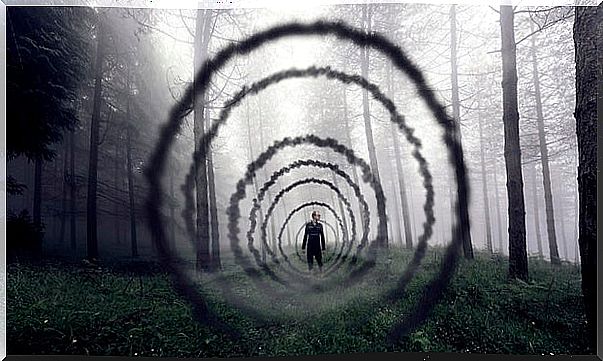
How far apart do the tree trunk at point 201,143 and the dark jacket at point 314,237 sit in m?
1.03

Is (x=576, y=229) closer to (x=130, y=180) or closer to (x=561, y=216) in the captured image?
(x=561, y=216)

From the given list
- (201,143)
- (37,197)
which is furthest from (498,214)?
(37,197)

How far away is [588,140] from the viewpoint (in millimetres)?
4688

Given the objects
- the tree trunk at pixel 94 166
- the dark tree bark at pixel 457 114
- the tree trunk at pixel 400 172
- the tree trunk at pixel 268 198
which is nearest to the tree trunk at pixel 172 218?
the tree trunk at pixel 94 166

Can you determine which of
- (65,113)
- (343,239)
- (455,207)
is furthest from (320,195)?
(65,113)

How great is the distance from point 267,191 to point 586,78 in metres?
3.42

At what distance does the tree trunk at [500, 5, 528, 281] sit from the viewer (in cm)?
487

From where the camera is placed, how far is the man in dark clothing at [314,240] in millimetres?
4848

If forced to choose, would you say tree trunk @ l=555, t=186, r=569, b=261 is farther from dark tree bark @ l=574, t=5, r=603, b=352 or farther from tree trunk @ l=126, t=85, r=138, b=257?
tree trunk @ l=126, t=85, r=138, b=257

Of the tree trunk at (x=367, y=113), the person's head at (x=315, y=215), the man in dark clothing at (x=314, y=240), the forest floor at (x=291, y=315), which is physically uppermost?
the tree trunk at (x=367, y=113)

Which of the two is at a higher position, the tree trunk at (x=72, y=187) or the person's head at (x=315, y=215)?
the tree trunk at (x=72, y=187)

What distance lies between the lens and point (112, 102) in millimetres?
4762

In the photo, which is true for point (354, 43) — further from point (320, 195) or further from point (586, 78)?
point (586, 78)

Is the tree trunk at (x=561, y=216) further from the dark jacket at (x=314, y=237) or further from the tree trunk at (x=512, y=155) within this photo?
the dark jacket at (x=314, y=237)
